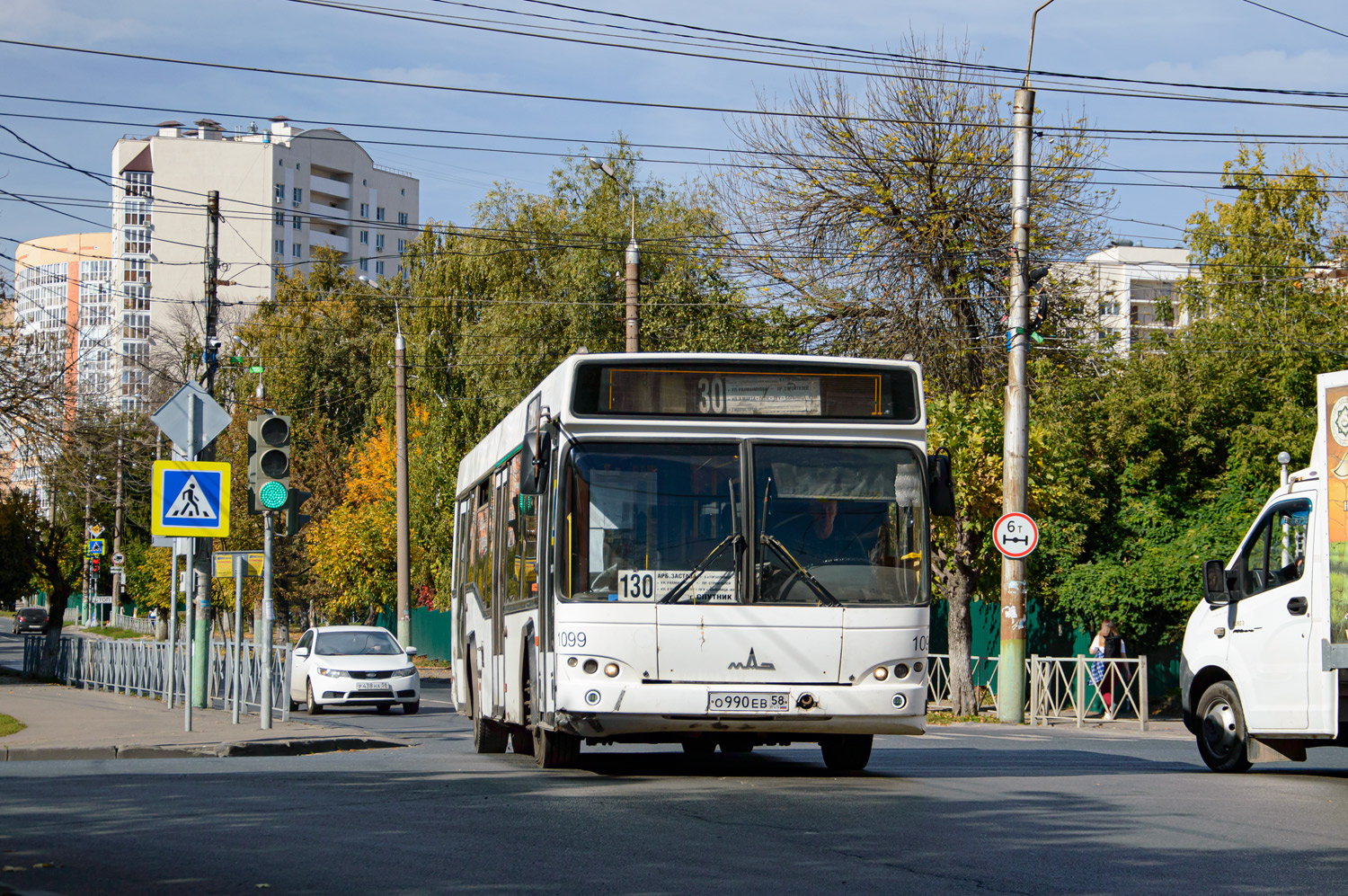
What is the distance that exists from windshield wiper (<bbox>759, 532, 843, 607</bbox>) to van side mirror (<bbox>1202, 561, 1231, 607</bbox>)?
4.12m

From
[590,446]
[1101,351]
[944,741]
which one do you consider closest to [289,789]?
[590,446]

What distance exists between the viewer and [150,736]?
15.7 m

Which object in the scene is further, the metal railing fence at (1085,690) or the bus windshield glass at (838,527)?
the metal railing fence at (1085,690)

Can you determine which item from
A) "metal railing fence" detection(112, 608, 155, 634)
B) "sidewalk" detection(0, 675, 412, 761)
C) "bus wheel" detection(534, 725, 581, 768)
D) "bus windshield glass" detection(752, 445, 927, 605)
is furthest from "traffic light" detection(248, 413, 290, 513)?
"metal railing fence" detection(112, 608, 155, 634)

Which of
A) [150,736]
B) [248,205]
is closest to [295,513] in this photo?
[150,736]

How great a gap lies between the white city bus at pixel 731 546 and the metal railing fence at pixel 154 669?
28.6 feet

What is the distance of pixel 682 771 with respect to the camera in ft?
40.3

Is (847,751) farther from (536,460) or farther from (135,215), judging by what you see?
(135,215)

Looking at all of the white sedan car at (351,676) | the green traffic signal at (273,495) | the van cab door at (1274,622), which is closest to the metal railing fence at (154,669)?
the white sedan car at (351,676)

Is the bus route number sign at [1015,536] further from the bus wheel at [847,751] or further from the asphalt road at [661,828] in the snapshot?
the bus wheel at [847,751]

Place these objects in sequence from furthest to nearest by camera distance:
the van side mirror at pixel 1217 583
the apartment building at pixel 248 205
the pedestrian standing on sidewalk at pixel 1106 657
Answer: the apartment building at pixel 248 205
the pedestrian standing on sidewalk at pixel 1106 657
the van side mirror at pixel 1217 583

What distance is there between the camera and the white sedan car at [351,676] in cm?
2481

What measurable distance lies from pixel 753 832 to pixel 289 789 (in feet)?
12.2

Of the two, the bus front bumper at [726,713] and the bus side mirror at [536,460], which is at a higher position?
the bus side mirror at [536,460]
